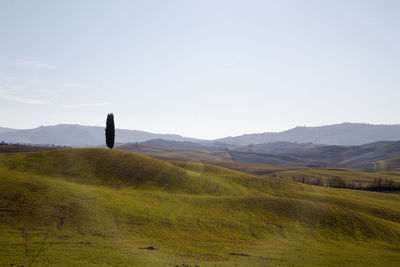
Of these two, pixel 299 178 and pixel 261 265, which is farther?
pixel 299 178

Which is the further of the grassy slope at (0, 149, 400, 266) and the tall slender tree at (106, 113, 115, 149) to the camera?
the tall slender tree at (106, 113, 115, 149)

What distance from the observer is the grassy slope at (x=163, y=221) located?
33.0 metres

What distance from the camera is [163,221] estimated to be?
152 ft

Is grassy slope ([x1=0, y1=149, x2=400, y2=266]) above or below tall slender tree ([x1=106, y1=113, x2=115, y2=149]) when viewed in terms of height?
below

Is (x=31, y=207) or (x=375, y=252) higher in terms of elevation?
(x=31, y=207)

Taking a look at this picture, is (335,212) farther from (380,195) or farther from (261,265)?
(380,195)

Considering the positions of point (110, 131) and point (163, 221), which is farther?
point (110, 131)

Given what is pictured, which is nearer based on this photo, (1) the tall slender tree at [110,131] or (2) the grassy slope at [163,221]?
(2) the grassy slope at [163,221]

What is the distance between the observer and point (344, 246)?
45.0 metres

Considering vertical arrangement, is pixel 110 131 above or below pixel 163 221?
above

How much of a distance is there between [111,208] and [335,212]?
152ft

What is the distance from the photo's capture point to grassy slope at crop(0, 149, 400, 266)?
108 feet

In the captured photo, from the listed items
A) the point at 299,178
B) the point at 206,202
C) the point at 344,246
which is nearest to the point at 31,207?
the point at 206,202

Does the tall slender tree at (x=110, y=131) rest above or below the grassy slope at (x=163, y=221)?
above
